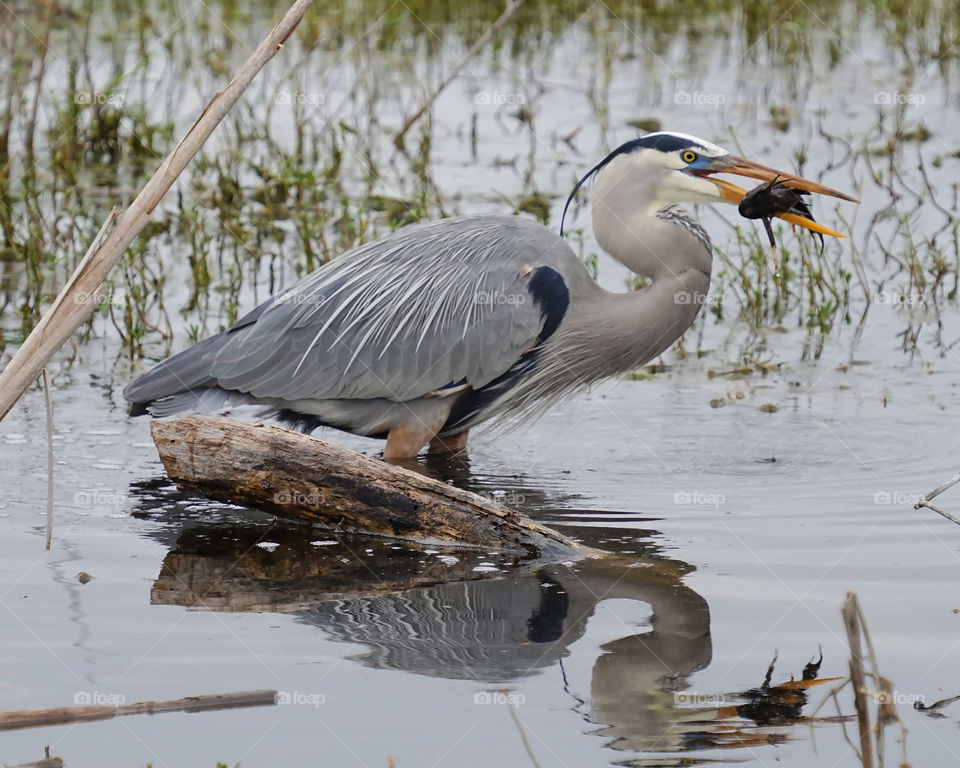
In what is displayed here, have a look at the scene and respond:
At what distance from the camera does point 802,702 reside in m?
3.95

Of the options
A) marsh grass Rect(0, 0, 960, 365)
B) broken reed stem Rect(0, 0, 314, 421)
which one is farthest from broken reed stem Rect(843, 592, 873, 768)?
marsh grass Rect(0, 0, 960, 365)

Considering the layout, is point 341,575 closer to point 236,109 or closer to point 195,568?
point 195,568

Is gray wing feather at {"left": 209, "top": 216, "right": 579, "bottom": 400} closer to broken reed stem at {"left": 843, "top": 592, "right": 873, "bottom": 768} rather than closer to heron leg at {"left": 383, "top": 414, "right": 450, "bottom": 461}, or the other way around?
heron leg at {"left": 383, "top": 414, "right": 450, "bottom": 461}

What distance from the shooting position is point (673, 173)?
6.57m

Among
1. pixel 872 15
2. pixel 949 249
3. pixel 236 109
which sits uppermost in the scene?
pixel 872 15

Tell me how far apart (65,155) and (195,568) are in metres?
5.29

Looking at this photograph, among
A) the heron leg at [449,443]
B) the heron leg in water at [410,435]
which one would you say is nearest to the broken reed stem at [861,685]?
the heron leg in water at [410,435]

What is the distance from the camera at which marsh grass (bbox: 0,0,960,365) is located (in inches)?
322

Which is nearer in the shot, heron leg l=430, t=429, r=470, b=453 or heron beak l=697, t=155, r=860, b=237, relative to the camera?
heron beak l=697, t=155, r=860, b=237

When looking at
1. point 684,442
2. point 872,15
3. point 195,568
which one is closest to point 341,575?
point 195,568

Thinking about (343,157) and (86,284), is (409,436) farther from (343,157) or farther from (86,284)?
(343,157)

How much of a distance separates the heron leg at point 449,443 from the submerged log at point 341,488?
1.63m

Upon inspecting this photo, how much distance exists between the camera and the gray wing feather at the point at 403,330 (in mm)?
6430

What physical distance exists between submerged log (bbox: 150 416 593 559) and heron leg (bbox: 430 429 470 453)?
1.63 metres
